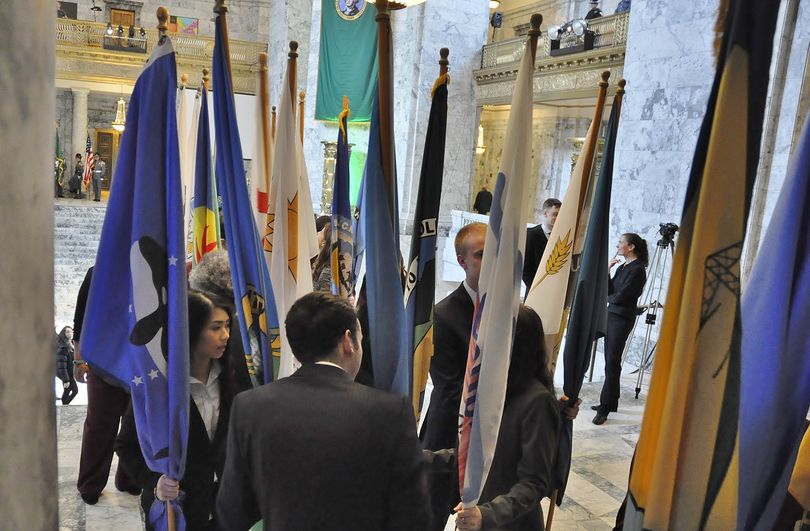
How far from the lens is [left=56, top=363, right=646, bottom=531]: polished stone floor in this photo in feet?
11.8

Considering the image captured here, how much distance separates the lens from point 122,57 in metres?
20.5

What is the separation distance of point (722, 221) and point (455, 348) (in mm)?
1764

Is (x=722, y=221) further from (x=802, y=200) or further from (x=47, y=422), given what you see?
→ (x=47, y=422)

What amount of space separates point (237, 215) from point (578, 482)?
3178 millimetres

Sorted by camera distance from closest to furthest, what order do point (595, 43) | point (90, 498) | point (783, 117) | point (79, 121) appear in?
point (90, 498)
point (783, 117)
point (595, 43)
point (79, 121)

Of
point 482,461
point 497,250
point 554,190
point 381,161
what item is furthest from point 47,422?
point 554,190

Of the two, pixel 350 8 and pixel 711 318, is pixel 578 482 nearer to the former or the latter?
pixel 711 318

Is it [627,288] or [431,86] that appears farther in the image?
[431,86]

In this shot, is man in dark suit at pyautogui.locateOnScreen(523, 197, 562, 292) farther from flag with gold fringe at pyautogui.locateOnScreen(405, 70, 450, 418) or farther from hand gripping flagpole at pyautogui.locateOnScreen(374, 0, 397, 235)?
hand gripping flagpole at pyautogui.locateOnScreen(374, 0, 397, 235)

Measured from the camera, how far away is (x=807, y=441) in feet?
5.98

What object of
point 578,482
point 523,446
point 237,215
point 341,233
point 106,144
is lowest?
point 578,482

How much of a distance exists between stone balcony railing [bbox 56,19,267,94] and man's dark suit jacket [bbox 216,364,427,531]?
19664 mm

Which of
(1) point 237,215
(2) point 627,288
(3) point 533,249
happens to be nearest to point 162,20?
(1) point 237,215

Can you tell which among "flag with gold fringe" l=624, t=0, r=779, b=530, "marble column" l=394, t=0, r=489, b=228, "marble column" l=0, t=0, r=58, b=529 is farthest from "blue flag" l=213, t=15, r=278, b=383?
"marble column" l=394, t=0, r=489, b=228
